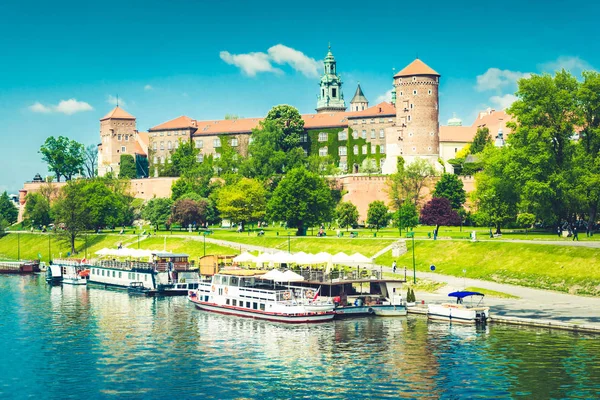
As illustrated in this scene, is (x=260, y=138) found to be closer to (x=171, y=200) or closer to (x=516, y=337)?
(x=171, y=200)

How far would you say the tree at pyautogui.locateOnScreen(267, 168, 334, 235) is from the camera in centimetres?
11700

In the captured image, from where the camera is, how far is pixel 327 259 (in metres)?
74.4

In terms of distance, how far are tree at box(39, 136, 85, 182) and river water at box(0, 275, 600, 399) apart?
124 meters

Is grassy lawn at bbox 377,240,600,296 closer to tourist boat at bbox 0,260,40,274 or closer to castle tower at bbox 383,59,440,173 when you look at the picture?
tourist boat at bbox 0,260,40,274

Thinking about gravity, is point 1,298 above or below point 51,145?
below

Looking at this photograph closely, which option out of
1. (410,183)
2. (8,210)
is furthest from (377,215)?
(8,210)

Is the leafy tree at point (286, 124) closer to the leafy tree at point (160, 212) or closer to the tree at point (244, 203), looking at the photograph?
the leafy tree at point (160, 212)

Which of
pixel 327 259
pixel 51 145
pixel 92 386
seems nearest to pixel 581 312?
pixel 327 259

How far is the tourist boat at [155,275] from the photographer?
281ft

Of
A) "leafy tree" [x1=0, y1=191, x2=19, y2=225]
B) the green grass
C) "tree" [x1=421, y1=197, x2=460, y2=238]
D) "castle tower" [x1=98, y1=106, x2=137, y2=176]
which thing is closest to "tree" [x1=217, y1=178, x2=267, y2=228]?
Answer: "tree" [x1=421, y1=197, x2=460, y2=238]

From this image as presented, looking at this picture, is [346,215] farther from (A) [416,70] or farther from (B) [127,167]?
(B) [127,167]

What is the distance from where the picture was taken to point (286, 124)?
17288 cm

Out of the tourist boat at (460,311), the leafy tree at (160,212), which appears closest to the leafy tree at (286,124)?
the leafy tree at (160,212)

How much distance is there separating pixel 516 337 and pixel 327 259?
23.7 m
